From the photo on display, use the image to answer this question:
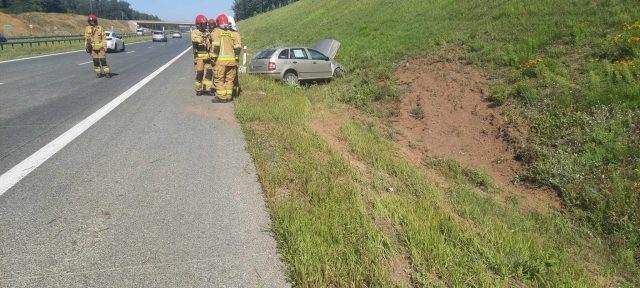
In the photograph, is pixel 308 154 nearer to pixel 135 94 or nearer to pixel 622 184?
pixel 622 184

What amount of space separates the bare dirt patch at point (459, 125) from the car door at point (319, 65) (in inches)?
119

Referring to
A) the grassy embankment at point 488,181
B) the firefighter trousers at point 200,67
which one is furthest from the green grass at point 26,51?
the grassy embankment at point 488,181

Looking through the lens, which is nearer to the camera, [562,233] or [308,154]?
[562,233]

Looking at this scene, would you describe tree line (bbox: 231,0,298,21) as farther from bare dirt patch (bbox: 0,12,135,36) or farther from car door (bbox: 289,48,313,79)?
car door (bbox: 289,48,313,79)

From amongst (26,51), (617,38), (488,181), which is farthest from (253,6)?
(488,181)

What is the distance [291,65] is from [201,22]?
149 inches

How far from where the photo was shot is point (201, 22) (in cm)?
911

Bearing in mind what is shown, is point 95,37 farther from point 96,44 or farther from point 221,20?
point 221,20

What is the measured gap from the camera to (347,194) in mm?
3697

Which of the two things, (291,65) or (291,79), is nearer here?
(291,65)

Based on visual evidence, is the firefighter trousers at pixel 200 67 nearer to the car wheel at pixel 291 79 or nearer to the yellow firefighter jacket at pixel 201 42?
the yellow firefighter jacket at pixel 201 42

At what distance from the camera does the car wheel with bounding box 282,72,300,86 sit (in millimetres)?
12295

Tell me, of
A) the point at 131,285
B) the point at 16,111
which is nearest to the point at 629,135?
the point at 131,285

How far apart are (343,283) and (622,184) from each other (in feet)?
15.1
